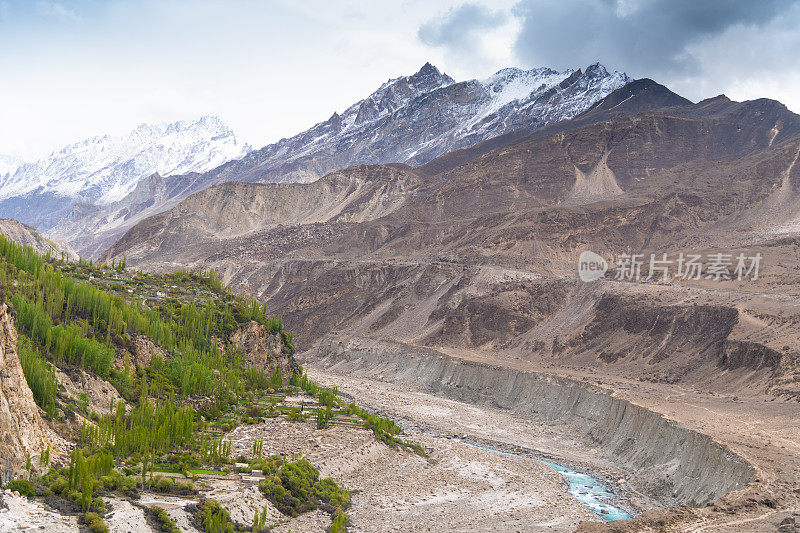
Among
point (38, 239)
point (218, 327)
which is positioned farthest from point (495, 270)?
point (38, 239)

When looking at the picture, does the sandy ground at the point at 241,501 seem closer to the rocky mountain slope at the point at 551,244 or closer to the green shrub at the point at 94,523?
the green shrub at the point at 94,523

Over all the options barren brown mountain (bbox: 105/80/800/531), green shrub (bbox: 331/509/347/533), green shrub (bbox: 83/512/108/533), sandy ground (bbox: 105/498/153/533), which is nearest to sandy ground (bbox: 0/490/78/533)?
green shrub (bbox: 83/512/108/533)

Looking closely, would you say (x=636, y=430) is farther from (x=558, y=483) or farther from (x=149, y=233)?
(x=149, y=233)

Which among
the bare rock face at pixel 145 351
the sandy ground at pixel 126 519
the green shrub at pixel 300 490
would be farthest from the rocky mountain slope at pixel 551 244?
the sandy ground at pixel 126 519

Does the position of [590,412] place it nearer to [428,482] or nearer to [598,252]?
[428,482]

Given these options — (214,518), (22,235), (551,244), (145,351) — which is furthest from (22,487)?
(22,235)

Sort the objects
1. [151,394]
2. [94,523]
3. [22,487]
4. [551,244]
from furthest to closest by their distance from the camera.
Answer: [551,244] → [151,394] → [22,487] → [94,523]
